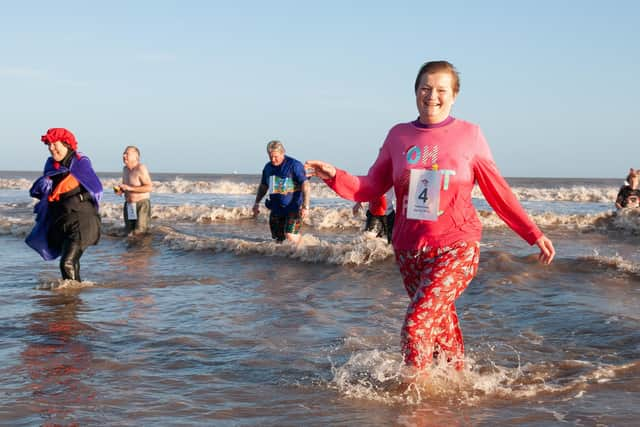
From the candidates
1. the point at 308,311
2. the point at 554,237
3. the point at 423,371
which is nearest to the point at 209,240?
the point at 308,311

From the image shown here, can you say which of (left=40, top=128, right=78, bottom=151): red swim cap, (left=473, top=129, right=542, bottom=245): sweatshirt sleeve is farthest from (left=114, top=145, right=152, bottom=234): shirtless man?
(left=473, top=129, right=542, bottom=245): sweatshirt sleeve

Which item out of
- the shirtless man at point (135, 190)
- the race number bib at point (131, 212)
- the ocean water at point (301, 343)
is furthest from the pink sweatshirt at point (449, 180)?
the race number bib at point (131, 212)

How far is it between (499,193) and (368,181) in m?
0.76

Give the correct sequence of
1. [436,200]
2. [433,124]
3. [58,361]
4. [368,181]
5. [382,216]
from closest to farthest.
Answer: [436,200] < [433,124] < [368,181] < [58,361] < [382,216]

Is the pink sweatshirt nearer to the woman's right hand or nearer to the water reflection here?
the woman's right hand

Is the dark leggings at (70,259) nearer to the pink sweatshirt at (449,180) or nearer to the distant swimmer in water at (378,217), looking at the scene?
the distant swimmer in water at (378,217)

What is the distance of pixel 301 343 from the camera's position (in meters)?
5.86

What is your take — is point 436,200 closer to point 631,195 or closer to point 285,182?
point 285,182

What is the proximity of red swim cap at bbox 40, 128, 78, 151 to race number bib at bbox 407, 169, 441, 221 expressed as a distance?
485 cm

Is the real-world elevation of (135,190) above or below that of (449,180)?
below

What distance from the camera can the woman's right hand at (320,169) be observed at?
406 cm

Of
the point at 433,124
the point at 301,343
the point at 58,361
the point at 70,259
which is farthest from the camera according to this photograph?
the point at 70,259

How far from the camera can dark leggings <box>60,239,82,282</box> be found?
25.9 ft

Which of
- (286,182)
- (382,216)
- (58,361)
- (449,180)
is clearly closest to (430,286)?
(449,180)
